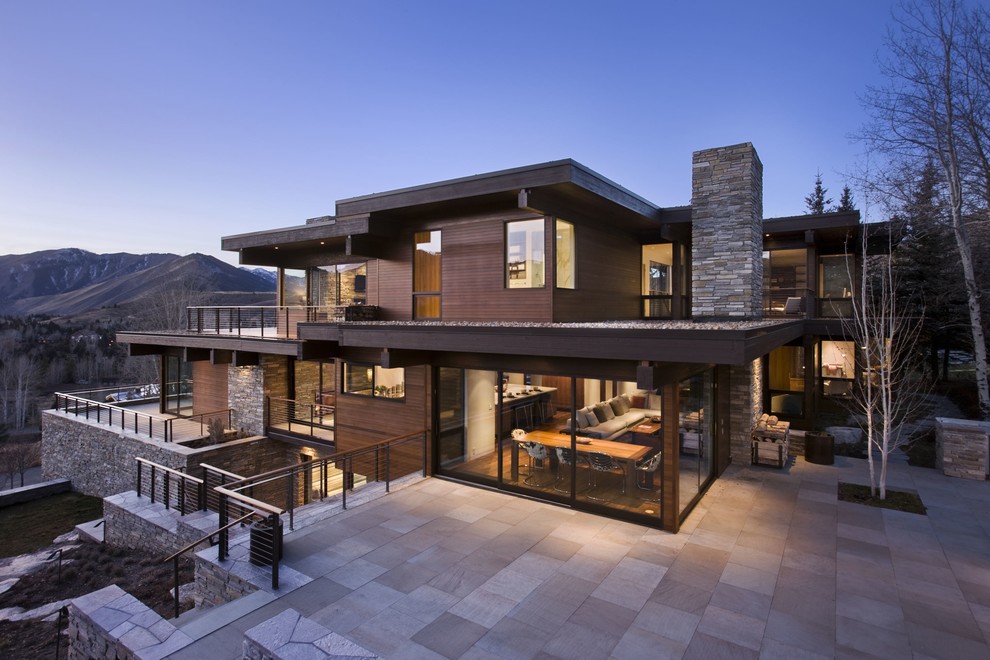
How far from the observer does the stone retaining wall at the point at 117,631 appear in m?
4.40

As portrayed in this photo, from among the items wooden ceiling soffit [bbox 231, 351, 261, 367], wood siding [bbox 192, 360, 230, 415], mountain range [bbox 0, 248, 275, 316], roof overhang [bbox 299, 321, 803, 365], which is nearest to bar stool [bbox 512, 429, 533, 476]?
roof overhang [bbox 299, 321, 803, 365]

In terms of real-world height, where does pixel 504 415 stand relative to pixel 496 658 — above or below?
above

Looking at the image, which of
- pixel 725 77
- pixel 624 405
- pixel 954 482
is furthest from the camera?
pixel 725 77

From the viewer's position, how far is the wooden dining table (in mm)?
7309

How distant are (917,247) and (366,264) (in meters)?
19.4

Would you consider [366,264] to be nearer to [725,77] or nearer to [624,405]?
[624,405]

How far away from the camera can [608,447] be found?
7531 mm

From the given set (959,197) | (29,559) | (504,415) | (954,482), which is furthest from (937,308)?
(29,559)

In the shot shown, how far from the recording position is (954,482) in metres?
9.03

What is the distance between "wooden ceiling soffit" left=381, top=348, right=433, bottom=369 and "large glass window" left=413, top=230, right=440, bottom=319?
2031 mm

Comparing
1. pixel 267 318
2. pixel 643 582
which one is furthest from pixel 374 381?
pixel 643 582

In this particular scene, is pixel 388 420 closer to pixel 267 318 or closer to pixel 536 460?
pixel 536 460

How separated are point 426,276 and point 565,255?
3.56m

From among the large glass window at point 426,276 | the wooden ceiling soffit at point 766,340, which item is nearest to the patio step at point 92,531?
the large glass window at point 426,276
